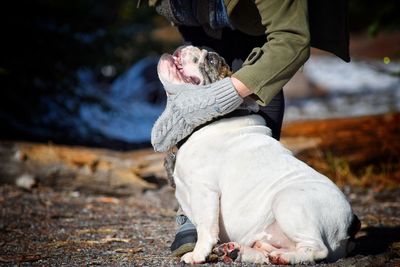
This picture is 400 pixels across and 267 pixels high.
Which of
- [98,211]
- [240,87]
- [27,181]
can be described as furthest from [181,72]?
[27,181]

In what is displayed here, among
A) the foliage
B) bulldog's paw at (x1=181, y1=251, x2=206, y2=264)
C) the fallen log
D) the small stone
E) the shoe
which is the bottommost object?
the fallen log

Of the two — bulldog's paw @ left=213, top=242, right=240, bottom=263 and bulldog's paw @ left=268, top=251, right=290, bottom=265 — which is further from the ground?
bulldog's paw @ left=213, top=242, right=240, bottom=263

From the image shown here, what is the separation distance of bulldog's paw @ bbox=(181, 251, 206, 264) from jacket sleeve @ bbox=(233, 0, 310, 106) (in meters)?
0.76

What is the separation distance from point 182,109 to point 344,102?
8686mm

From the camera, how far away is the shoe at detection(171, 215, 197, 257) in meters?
3.30

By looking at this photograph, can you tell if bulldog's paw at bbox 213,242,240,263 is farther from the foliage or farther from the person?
the foliage

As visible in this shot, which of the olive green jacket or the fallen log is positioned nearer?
the olive green jacket

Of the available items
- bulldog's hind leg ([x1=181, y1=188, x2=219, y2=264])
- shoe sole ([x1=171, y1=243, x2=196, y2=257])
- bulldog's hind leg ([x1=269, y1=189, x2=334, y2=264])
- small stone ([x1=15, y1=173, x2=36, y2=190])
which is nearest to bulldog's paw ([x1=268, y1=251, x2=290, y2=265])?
bulldog's hind leg ([x1=269, y1=189, x2=334, y2=264])

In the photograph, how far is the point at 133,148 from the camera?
7.68 m

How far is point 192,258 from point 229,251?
0.17 meters

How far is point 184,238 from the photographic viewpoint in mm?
3391

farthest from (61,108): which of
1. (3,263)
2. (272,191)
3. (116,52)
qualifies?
(272,191)

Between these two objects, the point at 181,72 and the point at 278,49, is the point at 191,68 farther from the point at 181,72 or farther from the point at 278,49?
the point at 278,49

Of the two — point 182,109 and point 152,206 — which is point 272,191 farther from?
point 152,206
